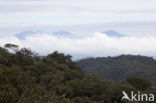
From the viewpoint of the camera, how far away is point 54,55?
46.6 m

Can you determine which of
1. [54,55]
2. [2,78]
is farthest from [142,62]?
[2,78]

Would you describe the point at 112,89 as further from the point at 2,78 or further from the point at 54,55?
the point at 54,55

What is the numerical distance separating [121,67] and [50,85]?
54624mm

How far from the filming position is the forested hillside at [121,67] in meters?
72.6

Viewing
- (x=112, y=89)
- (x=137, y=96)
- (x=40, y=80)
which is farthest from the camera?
(x=40, y=80)

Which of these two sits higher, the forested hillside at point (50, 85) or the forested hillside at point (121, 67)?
the forested hillside at point (50, 85)

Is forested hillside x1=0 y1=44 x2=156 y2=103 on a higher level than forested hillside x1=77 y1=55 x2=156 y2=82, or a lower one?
higher

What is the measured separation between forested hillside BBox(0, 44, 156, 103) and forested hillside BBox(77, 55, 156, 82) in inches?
1225

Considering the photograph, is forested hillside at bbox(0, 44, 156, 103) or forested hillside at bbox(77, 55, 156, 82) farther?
forested hillside at bbox(77, 55, 156, 82)

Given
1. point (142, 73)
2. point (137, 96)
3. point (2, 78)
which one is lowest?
point (142, 73)

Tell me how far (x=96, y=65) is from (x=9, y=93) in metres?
75.8

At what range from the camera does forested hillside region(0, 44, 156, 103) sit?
14180mm

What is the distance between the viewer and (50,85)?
28.6m

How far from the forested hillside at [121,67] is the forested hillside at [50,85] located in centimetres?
3111
